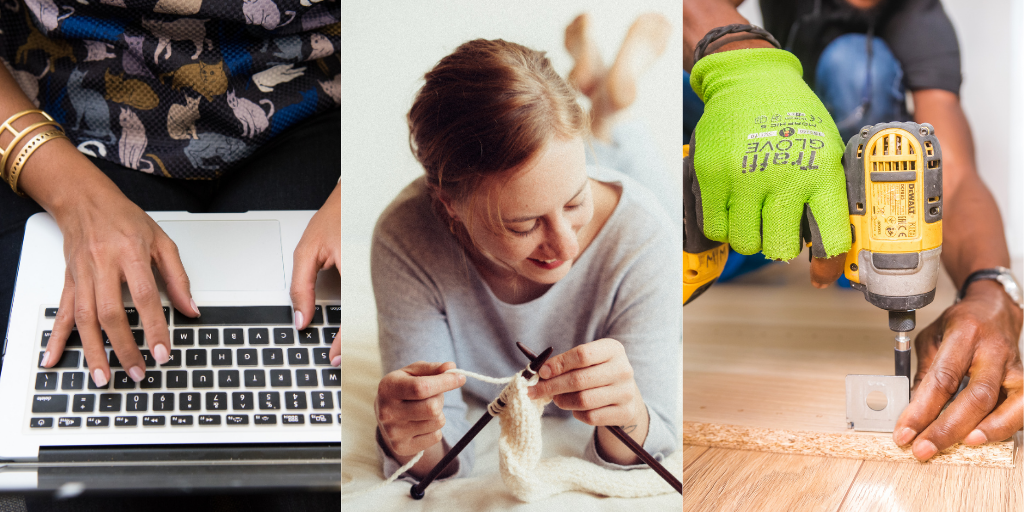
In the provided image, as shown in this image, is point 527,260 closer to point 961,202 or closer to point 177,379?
point 177,379

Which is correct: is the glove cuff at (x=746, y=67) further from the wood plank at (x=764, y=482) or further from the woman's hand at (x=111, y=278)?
the woman's hand at (x=111, y=278)

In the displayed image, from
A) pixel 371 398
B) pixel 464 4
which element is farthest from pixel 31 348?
pixel 464 4

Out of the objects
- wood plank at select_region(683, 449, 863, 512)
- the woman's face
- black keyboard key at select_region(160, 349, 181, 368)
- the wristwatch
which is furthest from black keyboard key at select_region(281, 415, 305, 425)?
the wristwatch

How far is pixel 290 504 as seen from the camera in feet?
1.59

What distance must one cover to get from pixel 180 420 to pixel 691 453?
44cm

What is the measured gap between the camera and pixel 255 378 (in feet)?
1.58

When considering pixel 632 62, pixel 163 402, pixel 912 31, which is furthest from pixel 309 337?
pixel 912 31

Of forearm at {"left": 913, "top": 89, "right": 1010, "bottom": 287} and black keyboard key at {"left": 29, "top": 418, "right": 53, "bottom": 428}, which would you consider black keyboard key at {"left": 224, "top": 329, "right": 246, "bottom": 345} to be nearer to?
black keyboard key at {"left": 29, "top": 418, "right": 53, "bottom": 428}

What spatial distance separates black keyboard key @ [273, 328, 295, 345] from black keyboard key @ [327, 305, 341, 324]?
0.03 meters

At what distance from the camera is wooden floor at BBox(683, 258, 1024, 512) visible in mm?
460

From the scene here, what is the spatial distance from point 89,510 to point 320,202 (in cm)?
33

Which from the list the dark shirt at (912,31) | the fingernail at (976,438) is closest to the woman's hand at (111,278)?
the fingernail at (976,438)

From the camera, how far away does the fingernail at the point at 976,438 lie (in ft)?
1.59

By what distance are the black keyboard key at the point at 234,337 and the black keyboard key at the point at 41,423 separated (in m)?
0.14
